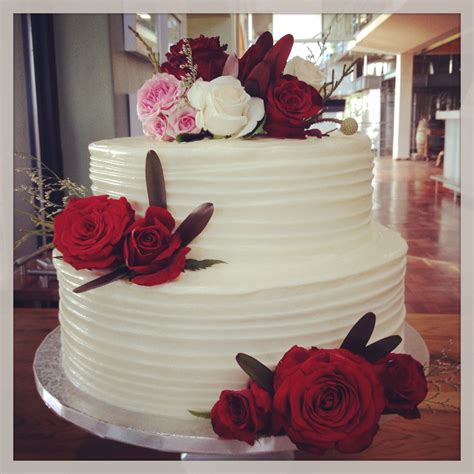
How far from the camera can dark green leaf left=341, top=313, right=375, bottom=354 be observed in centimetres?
117

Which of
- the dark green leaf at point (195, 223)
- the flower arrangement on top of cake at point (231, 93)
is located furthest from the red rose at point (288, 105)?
the dark green leaf at point (195, 223)

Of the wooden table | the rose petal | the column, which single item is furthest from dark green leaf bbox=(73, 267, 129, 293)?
the column

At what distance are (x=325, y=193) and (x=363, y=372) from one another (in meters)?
0.42

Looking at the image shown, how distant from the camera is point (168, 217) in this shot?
3.82ft

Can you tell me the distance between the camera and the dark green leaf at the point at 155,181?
1188 millimetres

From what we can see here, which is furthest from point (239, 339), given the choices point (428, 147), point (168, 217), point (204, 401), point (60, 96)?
point (428, 147)

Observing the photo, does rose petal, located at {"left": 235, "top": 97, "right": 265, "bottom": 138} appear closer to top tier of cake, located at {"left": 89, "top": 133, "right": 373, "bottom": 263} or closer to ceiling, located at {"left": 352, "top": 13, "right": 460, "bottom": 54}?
top tier of cake, located at {"left": 89, "top": 133, "right": 373, "bottom": 263}

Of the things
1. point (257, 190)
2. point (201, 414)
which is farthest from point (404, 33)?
point (201, 414)

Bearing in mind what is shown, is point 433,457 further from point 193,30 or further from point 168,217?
point 193,30

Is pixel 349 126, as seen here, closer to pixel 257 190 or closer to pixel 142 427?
pixel 257 190

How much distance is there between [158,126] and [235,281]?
1.53 ft

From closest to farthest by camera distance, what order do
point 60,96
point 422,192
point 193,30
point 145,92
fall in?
1. point 145,92
2. point 60,96
3. point 193,30
4. point 422,192

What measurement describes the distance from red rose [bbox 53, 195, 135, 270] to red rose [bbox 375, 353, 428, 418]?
608mm

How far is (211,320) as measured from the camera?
1155 millimetres
